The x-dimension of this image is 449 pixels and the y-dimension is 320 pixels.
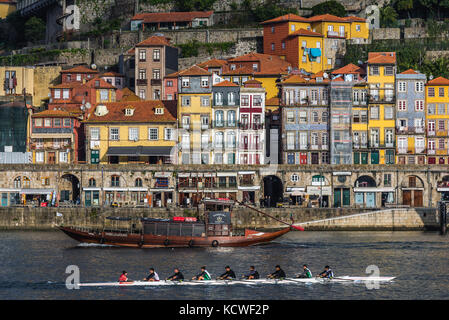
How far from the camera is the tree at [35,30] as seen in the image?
157 m

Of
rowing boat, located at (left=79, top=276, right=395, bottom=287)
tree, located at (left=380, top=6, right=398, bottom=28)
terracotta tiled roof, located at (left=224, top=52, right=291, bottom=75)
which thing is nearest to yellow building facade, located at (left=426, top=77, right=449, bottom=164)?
terracotta tiled roof, located at (left=224, top=52, right=291, bottom=75)

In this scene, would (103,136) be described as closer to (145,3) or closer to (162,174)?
(162,174)

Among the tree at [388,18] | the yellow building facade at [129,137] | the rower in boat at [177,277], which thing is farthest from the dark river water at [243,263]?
the tree at [388,18]

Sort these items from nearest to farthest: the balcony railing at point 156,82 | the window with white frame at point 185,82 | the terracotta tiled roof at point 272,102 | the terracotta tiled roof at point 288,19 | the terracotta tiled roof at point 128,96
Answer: the window with white frame at point 185,82 → the terracotta tiled roof at point 272,102 → the terracotta tiled roof at point 128,96 → the balcony railing at point 156,82 → the terracotta tiled roof at point 288,19

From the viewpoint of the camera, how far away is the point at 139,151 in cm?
10581

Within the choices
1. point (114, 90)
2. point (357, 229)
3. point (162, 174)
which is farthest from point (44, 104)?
point (357, 229)

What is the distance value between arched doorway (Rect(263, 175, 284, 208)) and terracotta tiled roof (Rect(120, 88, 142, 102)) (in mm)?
21161

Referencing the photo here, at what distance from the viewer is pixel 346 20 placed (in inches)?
5143

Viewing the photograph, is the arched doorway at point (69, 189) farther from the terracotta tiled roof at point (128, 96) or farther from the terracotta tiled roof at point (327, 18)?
the terracotta tiled roof at point (327, 18)

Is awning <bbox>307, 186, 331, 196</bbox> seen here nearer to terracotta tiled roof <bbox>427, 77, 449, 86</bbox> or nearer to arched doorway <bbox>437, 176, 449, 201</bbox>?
arched doorway <bbox>437, 176, 449, 201</bbox>

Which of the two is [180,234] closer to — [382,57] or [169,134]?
[169,134]

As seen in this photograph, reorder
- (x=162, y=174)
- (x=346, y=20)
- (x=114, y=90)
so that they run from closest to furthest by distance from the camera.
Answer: (x=162, y=174) < (x=114, y=90) < (x=346, y=20)

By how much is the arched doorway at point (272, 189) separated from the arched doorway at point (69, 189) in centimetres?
1972
